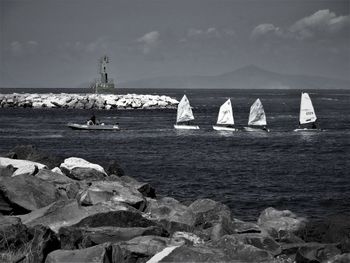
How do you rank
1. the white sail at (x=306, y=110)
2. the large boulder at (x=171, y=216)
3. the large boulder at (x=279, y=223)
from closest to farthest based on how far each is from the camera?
the large boulder at (x=171, y=216) < the large boulder at (x=279, y=223) < the white sail at (x=306, y=110)

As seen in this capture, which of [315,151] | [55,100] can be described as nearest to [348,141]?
[315,151]

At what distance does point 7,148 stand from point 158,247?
45226mm

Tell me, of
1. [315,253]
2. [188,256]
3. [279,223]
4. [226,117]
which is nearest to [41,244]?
[188,256]

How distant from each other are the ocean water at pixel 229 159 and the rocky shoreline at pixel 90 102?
43608 mm

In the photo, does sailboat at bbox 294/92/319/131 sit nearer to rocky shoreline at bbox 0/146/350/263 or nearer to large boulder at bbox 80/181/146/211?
rocky shoreline at bbox 0/146/350/263

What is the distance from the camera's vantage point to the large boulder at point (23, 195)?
16766 millimetres

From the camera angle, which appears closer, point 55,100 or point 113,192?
point 113,192

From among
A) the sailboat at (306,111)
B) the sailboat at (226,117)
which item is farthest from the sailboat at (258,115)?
the sailboat at (306,111)

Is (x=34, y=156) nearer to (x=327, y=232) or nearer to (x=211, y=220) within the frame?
(x=211, y=220)

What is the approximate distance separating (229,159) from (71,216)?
35.5m

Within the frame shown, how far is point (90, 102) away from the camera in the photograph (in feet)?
429

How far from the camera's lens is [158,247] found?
1217cm

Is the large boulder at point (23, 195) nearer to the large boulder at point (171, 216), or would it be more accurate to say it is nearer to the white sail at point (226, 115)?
the large boulder at point (171, 216)

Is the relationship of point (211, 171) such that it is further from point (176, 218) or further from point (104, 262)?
point (104, 262)
